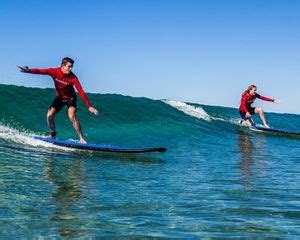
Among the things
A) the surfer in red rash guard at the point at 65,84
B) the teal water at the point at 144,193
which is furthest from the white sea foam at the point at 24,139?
the surfer in red rash guard at the point at 65,84

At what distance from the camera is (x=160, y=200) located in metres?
5.80

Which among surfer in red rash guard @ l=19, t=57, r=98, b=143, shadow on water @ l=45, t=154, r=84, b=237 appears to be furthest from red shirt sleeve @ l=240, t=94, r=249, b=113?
shadow on water @ l=45, t=154, r=84, b=237

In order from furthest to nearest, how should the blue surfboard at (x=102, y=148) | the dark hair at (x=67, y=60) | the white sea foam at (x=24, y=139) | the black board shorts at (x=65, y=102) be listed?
the white sea foam at (x=24, y=139) < the black board shorts at (x=65, y=102) < the blue surfboard at (x=102, y=148) < the dark hair at (x=67, y=60)

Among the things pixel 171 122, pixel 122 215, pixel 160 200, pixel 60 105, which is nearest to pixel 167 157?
pixel 60 105

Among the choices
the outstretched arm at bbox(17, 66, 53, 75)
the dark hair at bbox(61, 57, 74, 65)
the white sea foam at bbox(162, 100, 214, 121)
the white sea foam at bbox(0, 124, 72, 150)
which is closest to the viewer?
the outstretched arm at bbox(17, 66, 53, 75)

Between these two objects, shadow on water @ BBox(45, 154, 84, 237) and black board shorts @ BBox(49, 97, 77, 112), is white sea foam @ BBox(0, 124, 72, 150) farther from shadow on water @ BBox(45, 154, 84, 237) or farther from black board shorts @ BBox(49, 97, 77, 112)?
shadow on water @ BBox(45, 154, 84, 237)

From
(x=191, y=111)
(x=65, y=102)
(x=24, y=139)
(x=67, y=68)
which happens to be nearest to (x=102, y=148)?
(x=65, y=102)

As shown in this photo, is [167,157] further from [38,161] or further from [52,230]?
[52,230]

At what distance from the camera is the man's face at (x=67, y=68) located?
10.5 metres

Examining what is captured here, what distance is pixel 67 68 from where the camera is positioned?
10.5 m

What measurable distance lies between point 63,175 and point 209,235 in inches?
151

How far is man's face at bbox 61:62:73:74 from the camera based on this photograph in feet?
34.5

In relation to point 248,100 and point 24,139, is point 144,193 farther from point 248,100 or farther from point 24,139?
point 248,100

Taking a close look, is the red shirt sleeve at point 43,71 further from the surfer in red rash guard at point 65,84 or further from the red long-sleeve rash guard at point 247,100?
the red long-sleeve rash guard at point 247,100
